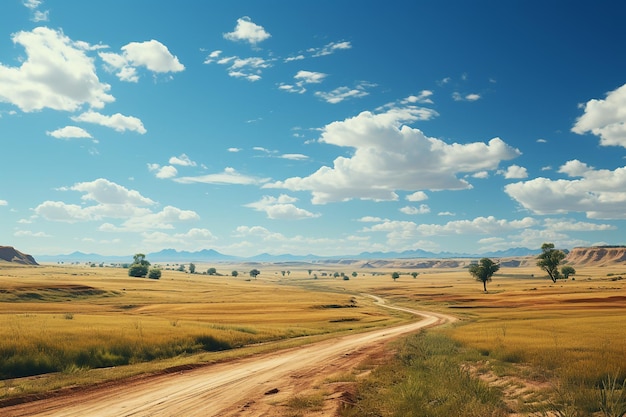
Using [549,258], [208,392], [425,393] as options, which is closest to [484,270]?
[549,258]

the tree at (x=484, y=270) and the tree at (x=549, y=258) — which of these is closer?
the tree at (x=484, y=270)

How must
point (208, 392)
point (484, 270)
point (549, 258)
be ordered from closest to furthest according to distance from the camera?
1. point (208, 392)
2. point (484, 270)
3. point (549, 258)

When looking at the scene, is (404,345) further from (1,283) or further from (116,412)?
(1,283)

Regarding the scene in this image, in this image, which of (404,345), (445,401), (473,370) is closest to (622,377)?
(473,370)

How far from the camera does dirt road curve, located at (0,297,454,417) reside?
17766 mm

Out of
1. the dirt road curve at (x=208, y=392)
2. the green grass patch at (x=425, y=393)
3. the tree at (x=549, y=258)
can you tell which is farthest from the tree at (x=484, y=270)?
the green grass patch at (x=425, y=393)

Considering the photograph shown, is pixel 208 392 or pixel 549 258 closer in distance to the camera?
pixel 208 392

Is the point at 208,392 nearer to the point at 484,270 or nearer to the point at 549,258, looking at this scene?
the point at 484,270

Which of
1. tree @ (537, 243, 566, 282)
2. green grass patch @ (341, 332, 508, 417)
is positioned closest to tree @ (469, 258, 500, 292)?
tree @ (537, 243, 566, 282)

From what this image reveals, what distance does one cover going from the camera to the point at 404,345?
36062 millimetres

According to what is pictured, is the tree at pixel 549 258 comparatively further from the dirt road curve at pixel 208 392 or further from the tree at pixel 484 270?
the dirt road curve at pixel 208 392

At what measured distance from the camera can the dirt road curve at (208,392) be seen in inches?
699

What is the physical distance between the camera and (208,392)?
21031 mm

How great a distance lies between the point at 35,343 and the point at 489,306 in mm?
91419
